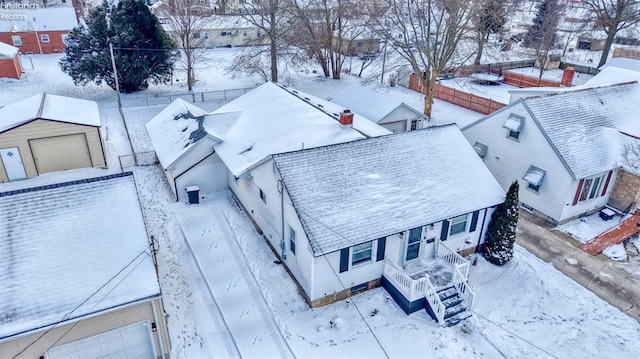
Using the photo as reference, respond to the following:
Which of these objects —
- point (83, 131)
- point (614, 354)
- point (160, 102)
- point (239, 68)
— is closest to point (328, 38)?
point (239, 68)

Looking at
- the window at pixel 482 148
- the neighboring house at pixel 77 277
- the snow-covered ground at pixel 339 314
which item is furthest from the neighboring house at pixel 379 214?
the window at pixel 482 148

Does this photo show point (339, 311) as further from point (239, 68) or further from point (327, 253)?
point (239, 68)

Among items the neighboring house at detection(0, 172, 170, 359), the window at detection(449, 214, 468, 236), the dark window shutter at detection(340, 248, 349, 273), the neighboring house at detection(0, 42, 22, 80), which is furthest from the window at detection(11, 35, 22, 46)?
the window at detection(449, 214, 468, 236)

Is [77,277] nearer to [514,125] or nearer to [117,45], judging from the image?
[514,125]

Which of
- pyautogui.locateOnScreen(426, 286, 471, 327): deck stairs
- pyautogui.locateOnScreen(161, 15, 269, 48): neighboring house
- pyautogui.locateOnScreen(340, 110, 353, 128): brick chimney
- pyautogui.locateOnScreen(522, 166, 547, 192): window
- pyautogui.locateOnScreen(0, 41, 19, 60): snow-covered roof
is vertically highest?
pyautogui.locateOnScreen(161, 15, 269, 48): neighboring house

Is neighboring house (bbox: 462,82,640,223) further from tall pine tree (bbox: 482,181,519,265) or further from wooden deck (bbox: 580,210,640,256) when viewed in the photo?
tall pine tree (bbox: 482,181,519,265)

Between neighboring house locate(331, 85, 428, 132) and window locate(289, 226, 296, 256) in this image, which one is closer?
window locate(289, 226, 296, 256)

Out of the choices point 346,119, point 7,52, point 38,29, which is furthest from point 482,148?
point 38,29

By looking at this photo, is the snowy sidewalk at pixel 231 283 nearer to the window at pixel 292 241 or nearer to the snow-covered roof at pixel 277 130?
the window at pixel 292 241
